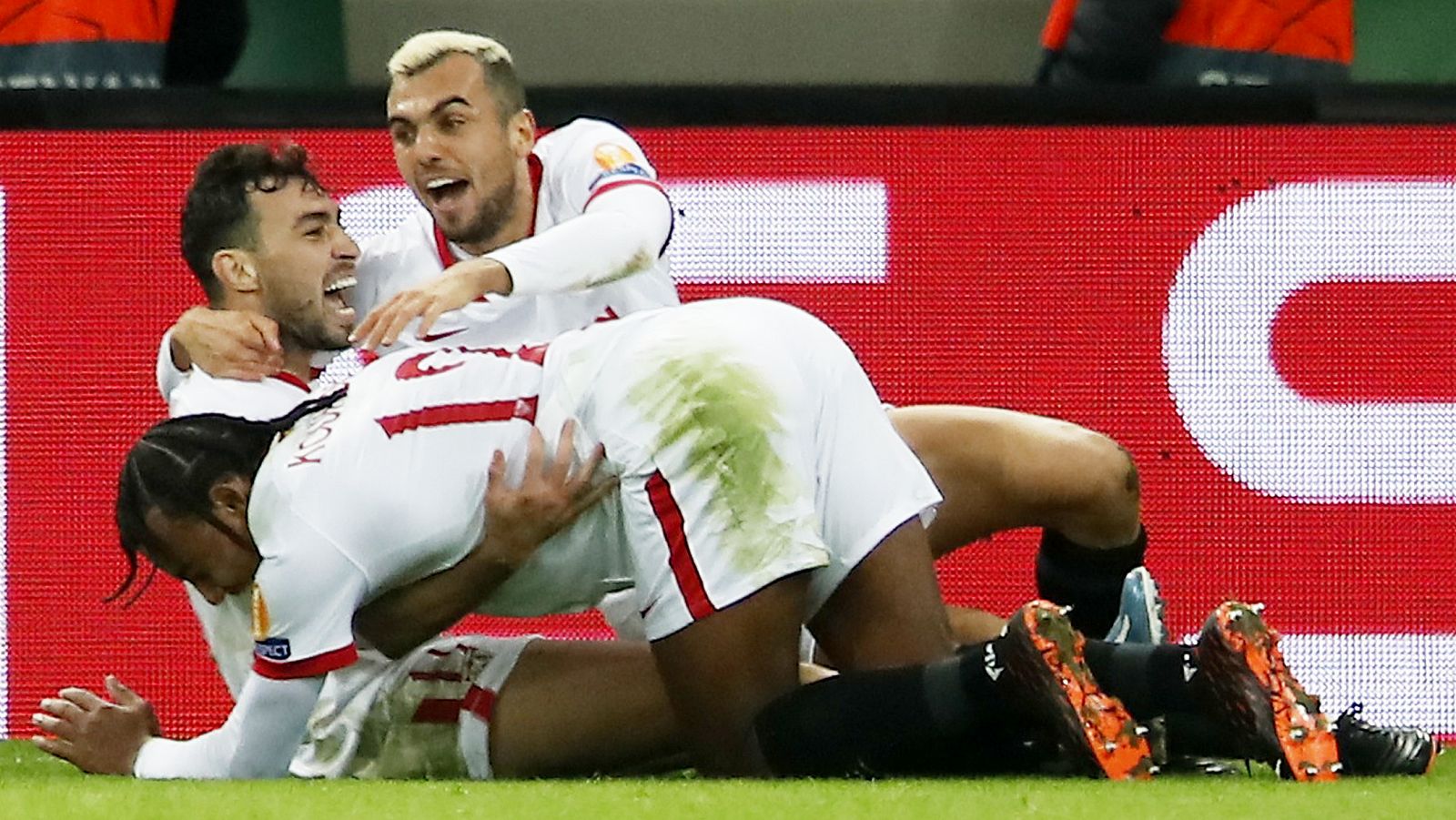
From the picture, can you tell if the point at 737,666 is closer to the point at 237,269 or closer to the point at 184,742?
the point at 184,742

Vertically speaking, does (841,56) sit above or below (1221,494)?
above

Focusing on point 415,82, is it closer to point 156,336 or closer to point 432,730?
point 156,336

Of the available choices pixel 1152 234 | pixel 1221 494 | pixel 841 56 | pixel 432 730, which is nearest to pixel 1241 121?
pixel 1152 234

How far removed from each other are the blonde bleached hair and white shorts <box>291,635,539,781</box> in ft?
3.45

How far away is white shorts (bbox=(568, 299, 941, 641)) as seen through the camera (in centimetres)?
411

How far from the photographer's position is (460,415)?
420 cm

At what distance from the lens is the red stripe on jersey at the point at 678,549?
4.11 metres

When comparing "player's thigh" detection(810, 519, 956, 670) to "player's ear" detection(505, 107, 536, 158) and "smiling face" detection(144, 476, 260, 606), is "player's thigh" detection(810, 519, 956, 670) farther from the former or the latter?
"player's ear" detection(505, 107, 536, 158)

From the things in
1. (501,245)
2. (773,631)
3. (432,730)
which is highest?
(501,245)

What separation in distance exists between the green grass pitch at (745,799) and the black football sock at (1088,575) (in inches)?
30.8

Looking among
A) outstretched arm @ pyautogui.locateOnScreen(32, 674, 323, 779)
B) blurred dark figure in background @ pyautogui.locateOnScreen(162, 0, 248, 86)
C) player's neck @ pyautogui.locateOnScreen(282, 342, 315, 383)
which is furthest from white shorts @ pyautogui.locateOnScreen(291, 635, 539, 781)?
blurred dark figure in background @ pyautogui.locateOnScreen(162, 0, 248, 86)

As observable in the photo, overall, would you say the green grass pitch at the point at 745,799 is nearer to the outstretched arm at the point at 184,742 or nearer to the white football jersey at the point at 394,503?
the outstretched arm at the point at 184,742

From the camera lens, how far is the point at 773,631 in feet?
13.6

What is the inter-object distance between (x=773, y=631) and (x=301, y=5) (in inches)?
104
